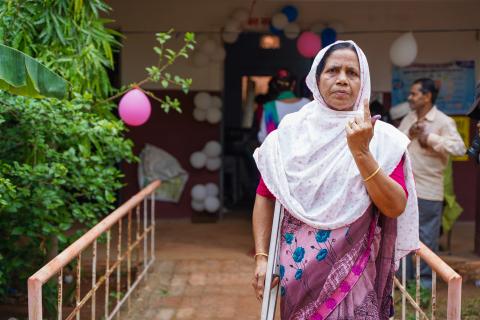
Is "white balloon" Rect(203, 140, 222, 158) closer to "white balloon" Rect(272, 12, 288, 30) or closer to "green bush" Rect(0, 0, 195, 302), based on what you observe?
"white balloon" Rect(272, 12, 288, 30)

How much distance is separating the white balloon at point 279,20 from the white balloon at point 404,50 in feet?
3.96

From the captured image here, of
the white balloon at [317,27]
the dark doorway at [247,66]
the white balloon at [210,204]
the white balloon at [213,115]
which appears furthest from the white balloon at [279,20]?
the dark doorway at [247,66]

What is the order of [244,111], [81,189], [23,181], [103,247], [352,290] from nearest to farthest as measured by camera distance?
[352,290] < [23,181] < [81,189] < [103,247] < [244,111]

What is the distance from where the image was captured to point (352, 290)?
271 centimetres

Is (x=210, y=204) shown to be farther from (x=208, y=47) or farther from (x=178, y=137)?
(x=208, y=47)

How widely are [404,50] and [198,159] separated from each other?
2614 millimetres

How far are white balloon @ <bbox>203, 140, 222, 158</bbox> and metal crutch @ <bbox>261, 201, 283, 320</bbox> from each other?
6020mm

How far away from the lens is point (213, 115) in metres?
8.77

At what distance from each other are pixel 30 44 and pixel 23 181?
92cm

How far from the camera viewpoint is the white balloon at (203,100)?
8719 millimetres

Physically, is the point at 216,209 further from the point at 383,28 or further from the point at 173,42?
the point at 383,28

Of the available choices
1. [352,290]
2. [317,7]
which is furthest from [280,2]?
[352,290]

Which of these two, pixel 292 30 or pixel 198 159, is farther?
pixel 198 159

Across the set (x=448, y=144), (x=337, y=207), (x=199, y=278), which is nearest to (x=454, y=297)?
(x=337, y=207)
